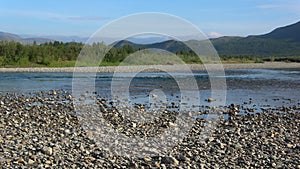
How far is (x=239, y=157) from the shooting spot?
463 inches

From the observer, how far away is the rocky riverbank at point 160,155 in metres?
10.8

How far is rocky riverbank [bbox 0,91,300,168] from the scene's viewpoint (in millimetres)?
10828

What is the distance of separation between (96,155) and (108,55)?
73592mm

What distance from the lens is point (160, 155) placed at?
11.8 metres

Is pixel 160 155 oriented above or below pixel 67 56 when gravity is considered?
below

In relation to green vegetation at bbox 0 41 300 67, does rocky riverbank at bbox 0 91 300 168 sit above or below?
below

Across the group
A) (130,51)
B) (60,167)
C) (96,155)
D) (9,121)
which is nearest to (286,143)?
(96,155)

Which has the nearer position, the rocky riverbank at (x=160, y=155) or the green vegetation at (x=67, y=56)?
the rocky riverbank at (x=160, y=155)

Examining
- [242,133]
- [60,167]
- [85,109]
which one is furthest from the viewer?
[85,109]

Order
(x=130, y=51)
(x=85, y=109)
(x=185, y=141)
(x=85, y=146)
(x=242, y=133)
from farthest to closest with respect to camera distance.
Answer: (x=130, y=51)
(x=85, y=109)
(x=242, y=133)
(x=185, y=141)
(x=85, y=146)

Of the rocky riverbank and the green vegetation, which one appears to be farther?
the green vegetation

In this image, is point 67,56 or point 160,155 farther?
point 67,56

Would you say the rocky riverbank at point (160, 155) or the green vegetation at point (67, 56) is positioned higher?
the green vegetation at point (67, 56)

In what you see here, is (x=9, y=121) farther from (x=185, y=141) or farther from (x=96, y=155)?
(x=185, y=141)
